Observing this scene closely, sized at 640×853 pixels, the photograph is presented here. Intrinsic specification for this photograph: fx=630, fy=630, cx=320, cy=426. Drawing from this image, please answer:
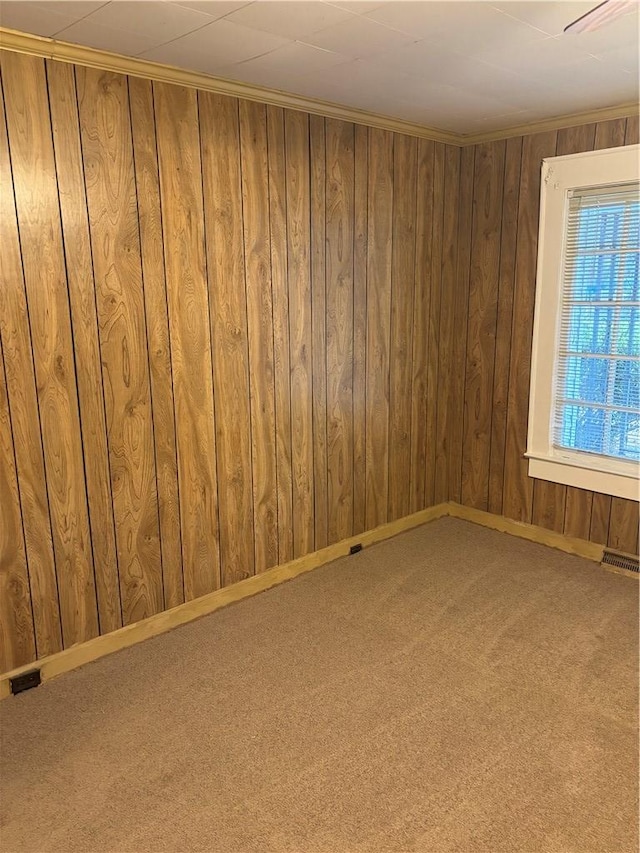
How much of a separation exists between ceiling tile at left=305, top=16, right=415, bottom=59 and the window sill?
2.34m

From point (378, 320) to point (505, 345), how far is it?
81cm

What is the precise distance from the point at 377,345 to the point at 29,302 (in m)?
1.88

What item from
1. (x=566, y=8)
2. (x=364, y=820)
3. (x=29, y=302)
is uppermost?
(x=566, y=8)

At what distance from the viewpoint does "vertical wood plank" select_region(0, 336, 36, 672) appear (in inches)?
88.7

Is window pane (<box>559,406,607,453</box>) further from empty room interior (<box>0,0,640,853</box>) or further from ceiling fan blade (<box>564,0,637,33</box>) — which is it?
ceiling fan blade (<box>564,0,637,33</box>)

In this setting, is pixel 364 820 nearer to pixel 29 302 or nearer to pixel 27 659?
pixel 27 659

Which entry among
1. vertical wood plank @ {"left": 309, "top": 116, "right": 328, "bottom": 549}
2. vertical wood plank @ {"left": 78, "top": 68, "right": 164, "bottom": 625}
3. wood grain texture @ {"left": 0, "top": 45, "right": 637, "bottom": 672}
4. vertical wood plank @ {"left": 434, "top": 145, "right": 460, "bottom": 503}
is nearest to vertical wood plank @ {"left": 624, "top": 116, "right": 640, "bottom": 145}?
wood grain texture @ {"left": 0, "top": 45, "right": 637, "bottom": 672}

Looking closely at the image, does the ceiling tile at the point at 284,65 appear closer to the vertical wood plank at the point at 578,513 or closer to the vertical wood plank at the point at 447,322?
the vertical wood plank at the point at 447,322

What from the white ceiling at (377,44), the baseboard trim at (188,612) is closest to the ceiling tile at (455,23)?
the white ceiling at (377,44)

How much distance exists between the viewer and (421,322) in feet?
12.4

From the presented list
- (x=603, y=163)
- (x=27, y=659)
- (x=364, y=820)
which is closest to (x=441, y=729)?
(x=364, y=820)

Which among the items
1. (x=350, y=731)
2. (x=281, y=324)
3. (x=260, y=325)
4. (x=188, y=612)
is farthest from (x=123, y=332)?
(x=350, y=731)

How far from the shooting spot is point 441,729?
7.18ft

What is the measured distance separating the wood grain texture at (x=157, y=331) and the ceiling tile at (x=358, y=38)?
0.73 metres
